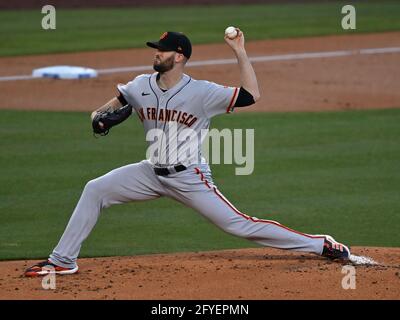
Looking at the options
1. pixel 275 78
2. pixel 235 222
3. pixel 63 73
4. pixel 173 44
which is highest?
pixel 63 73

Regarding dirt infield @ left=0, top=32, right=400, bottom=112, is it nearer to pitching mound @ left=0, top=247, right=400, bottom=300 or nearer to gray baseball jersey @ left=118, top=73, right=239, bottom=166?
pitching mound @ left=0, top=247, right=400, bottom=300

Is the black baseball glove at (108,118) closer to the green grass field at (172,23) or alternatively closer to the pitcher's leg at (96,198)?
the pitcher's leg at (96,198)

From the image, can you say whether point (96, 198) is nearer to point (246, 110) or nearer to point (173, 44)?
point (173, 44)

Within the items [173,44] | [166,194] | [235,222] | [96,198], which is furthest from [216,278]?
[173,44]

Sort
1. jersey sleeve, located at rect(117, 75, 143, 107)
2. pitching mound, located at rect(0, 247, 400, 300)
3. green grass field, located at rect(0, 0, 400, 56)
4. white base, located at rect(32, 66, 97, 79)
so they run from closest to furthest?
pitching mound, located at rect(0, 247, 400, 300)
jersey sleeve, located at rect(117, 75, 143, 107)
white base, located at rect(32, 66, 97, 79)
green grass field, located at rect(0, 0, 400, 56)

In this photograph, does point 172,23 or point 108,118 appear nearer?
point 108,118

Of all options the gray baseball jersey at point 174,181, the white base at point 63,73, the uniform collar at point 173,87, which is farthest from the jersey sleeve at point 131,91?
the white base at point 63,73

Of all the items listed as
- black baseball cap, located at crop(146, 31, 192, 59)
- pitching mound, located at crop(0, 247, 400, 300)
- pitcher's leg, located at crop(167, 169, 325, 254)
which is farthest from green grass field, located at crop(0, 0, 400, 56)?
pitcher's leg, located at crop(167, 169, 325, 254)
